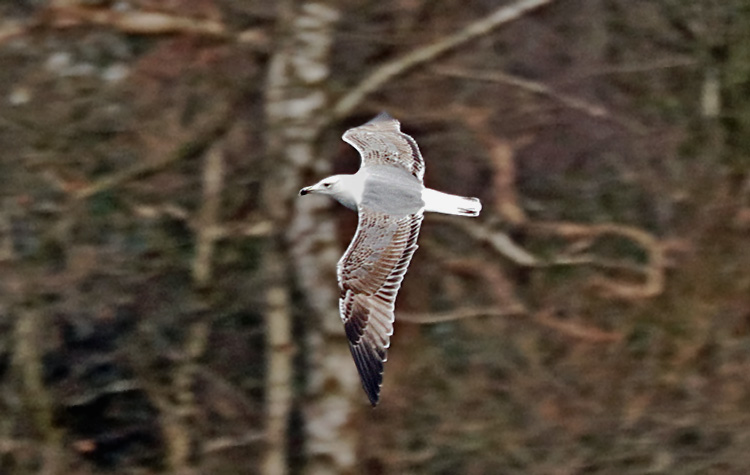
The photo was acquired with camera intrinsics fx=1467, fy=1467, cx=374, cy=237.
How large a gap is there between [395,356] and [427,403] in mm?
445

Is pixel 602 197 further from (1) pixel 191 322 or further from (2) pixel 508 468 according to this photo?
(1) pixel 191 322

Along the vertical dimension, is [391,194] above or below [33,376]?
above

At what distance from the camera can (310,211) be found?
6.34 meters

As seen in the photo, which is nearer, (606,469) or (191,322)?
(191,322)

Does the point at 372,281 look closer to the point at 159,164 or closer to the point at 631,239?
the point at 159,164

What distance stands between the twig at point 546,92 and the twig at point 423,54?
14 cm

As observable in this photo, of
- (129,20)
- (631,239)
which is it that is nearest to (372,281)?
(129,20)

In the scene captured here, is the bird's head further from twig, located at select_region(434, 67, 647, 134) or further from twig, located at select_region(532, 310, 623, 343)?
twig, located at select_region(532, 310, 623, 343)

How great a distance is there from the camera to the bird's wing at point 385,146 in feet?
18.8

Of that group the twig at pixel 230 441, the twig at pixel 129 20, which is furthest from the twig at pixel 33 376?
the twig at pixel 129 20

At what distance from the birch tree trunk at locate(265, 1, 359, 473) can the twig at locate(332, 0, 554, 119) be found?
0.37ft

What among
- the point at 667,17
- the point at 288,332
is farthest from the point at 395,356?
the point at 667,17

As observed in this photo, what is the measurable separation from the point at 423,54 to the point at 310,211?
898mm

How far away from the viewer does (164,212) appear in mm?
6797
